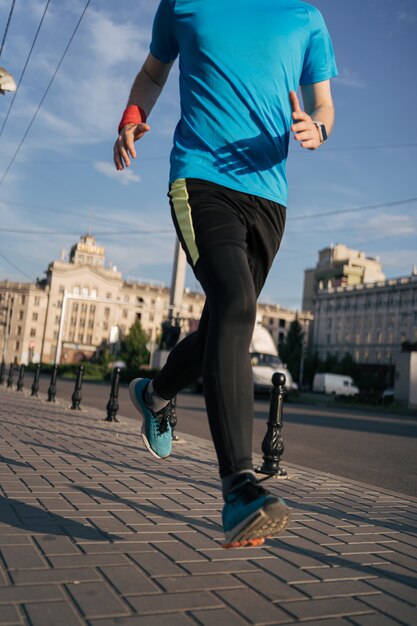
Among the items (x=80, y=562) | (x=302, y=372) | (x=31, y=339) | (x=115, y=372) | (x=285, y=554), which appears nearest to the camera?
(x=80, y=562)

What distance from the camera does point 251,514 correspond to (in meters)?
2.10

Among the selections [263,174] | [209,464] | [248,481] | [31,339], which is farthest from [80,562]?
[31,339]

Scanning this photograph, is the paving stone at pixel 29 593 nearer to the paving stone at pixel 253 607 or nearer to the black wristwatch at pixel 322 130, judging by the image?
the paving stone at pixel 253 607

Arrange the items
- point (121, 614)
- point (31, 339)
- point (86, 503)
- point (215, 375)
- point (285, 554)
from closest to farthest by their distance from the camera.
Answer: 1. point (121, 614)
2. point (215, 375)
3. point (285, 554)
4. point (86, 503)
5. point (31, 339)

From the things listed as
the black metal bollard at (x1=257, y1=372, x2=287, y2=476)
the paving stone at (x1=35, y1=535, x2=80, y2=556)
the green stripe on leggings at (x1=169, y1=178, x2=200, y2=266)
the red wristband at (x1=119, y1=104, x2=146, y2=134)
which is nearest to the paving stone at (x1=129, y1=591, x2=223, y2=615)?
the paving stone at (x1=35, y1=535, x2=80, y2=556)

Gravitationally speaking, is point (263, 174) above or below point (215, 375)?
above

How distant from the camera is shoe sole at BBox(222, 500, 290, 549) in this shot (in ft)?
6.89

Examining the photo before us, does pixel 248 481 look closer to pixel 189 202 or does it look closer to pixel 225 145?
pixel 189 202

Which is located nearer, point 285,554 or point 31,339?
point 285,554

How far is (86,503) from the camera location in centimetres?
373

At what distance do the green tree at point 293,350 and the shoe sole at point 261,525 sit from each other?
9755 centimetres

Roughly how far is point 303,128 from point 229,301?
693mm

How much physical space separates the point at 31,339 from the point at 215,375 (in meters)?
121

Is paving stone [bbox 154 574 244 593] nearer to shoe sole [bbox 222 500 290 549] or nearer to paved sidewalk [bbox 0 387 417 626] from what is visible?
paved sidewalk [bbox 0 387 417 626]
